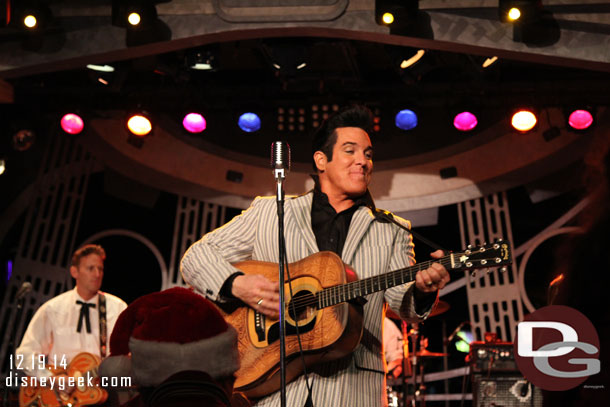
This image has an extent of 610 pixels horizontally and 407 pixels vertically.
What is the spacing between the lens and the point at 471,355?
23.2ft

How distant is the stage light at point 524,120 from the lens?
7500 mm

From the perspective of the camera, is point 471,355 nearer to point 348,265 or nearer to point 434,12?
point 434,12

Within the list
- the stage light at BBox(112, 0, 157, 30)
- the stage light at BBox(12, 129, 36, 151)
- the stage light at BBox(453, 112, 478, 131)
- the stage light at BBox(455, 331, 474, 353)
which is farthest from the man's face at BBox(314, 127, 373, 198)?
the stage light at BBox(455, 331, 474, 353)

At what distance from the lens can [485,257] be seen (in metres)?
3.14

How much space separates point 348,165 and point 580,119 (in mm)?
4784

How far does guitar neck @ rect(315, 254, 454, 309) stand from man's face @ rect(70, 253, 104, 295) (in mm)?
4505

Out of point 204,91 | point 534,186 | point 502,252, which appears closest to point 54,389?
point 204,91

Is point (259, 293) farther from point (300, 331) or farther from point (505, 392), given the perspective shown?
point (505, 392)

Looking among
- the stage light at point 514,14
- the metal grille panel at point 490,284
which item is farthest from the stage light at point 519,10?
the metal grille panel at point 490,284

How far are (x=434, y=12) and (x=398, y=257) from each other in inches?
127

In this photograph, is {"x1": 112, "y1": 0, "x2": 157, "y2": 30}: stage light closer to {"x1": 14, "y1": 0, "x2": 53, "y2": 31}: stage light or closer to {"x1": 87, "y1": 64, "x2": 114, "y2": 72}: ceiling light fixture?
{"x1": 14, "y1": 0, "x2": 53, "y2": 31}: stage light

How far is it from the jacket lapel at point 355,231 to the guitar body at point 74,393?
3.78m

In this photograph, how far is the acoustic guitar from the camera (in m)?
3.12

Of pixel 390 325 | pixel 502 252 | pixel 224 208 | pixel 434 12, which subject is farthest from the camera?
pixel 224 208
